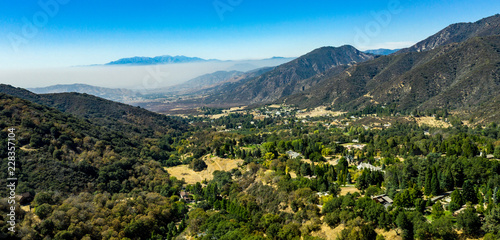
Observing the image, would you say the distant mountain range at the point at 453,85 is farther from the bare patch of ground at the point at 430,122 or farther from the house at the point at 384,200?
the house at the point at 384,200

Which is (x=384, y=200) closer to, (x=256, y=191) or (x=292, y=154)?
(x=256, y=191)

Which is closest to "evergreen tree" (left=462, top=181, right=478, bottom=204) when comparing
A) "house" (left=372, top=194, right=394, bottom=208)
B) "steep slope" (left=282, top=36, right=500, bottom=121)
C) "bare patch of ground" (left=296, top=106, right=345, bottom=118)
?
"house" (left=372, top=194, right=394, bottom=208)

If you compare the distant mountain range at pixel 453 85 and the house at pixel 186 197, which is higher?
the distant mountain range at pixel 453 85

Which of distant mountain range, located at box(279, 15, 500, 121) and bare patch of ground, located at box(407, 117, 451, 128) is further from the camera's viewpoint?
distant mountain range, located at box(279, 15, 500, 121)

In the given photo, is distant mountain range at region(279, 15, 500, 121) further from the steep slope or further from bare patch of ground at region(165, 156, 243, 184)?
bare patch of ground at region(165, 156, 243, 184)

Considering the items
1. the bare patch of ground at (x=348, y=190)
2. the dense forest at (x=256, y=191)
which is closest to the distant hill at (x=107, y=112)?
the dense forest at (x=256, y=191)

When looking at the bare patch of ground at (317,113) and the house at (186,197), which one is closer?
the house at (186,197)

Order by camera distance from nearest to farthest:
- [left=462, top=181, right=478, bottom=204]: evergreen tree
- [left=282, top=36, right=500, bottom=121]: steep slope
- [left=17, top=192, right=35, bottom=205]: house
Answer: [left=462, top=181, right=478, bottom=204]: evergreen tree < [left=17, top=192, right=35, bottom=205]: house < [left=282, top=36, right=500, bottom=121]: steep slope
